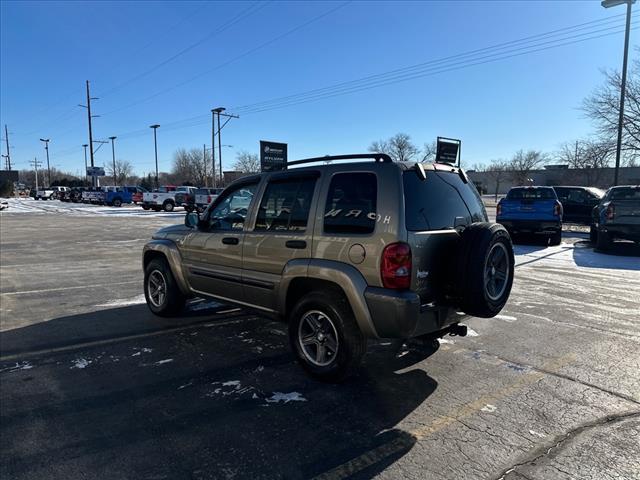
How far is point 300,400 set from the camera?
12.4 feet

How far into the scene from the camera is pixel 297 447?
308 cm

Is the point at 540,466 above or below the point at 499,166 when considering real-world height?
below

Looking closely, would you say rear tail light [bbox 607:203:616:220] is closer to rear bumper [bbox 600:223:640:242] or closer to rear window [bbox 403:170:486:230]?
rear bumper [bbox 600:223:640:242]

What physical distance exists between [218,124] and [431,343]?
47.0 meters

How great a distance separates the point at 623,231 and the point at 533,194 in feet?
9.29

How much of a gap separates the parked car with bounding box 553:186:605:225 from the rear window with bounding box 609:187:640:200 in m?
7.32

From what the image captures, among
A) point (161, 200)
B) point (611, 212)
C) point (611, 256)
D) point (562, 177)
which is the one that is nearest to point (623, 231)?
point (611, 212)

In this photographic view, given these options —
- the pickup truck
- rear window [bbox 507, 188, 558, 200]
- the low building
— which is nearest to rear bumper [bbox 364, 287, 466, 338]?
rear window [bbox 507, 188, 558, 200]

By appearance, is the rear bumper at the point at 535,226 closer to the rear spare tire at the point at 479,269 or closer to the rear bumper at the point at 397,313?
the rear spare tire at the point at 479,269

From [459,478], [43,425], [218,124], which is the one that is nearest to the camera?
[459,478]

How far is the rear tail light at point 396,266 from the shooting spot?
357cm

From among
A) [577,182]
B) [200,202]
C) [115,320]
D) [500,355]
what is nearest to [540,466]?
[500,355]

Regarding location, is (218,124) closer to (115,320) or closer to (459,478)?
(115,320)

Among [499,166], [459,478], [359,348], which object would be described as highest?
[499,166]
